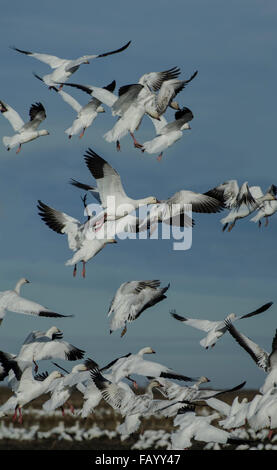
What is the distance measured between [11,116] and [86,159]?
5.40 m

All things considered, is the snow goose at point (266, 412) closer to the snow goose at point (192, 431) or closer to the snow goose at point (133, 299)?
the snow goose at point (192, 431)

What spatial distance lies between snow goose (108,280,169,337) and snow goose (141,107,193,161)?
289 centimetres

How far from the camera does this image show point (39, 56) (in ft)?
58.2

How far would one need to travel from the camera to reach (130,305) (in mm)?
13984

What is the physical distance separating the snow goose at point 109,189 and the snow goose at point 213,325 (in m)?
2.55

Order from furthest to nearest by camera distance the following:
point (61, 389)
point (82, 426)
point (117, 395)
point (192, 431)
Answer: point (82, 426), point (61, 389), point (117, 395), point (192, 431)

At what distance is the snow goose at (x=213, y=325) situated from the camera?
543 inches

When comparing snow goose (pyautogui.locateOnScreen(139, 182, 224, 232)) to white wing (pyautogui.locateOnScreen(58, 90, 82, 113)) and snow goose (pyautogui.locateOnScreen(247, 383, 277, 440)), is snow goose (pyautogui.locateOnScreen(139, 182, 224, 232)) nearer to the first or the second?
snow goose (pyautogui.locateOnScreen(247, 383, 277, 440))

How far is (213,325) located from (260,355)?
1.26 meters

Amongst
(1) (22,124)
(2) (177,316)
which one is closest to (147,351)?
(2) (177,316)

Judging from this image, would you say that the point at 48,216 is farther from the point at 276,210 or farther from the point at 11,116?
the point at 276,210

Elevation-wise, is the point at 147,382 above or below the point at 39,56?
below

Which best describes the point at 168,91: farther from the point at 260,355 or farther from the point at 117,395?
the point at 117,395
